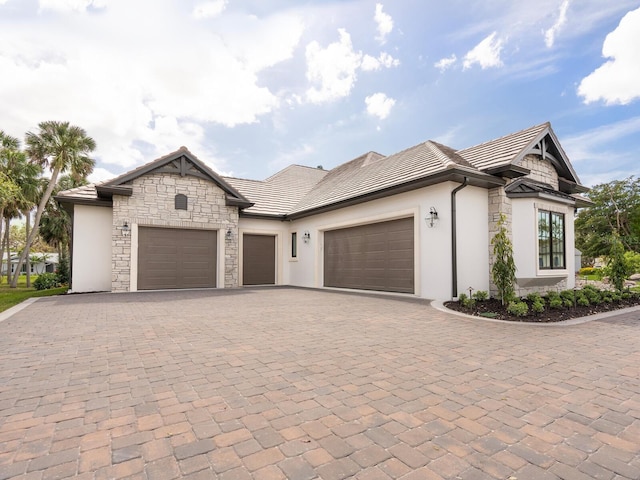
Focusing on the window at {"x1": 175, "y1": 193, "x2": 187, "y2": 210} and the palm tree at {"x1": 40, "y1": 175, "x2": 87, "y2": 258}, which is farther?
the palm tree at {"x1": 40, "y1": 175, "x2": 87, "y2": 258}

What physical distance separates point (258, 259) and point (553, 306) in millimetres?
11385

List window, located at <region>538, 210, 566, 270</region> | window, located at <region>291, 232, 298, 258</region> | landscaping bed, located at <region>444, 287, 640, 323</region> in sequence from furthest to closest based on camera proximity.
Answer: window, located at <region>291, 232, 298, 258</region>
window, located at <region>538, 210, 566, 270</region>
landscaping bed, located at <region>444, 287, 640, 323</region>

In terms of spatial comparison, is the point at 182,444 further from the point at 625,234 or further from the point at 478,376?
the point at 625,234

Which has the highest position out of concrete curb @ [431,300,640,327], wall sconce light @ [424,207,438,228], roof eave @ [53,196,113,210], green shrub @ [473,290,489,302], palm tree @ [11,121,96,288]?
palm tree @ [11,121,96,288]

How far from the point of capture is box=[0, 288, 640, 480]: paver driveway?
2.06 metres

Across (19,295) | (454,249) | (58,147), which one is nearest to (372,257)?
(454,249)

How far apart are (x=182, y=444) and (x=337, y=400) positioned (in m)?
1.31

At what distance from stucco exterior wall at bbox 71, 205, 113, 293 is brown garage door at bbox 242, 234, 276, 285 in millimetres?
5281

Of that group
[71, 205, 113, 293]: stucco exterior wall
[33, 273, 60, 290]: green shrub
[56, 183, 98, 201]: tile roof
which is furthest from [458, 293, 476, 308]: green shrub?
[33, 273, 60, 290]: green shrub

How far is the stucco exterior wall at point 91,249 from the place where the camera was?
1202 centimetres

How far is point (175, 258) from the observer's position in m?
12.9

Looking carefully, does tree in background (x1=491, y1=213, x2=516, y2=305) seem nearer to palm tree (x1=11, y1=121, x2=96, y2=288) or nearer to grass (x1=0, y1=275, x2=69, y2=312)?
grass (x1=0, y1=275, x2=69, y2=312)

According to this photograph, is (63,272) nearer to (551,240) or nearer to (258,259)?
(258,259)

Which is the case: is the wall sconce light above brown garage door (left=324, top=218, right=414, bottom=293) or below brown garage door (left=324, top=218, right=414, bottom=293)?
above
